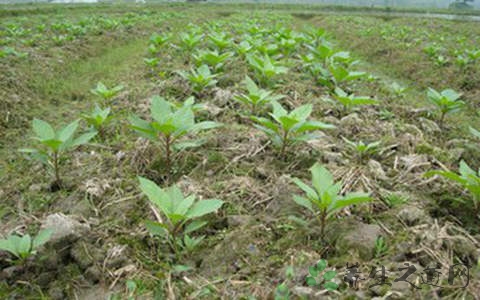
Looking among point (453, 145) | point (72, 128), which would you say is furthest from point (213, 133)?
point (453, 145)

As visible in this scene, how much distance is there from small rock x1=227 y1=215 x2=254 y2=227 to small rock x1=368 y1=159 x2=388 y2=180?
3.06ft

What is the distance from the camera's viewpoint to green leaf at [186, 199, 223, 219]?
5.70 feet

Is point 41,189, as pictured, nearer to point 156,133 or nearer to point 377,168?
point 156,133

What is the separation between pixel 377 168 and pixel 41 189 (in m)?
2.28

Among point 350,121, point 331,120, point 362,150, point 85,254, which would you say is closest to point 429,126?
point 350,121

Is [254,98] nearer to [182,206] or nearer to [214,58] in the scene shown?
[182,206]

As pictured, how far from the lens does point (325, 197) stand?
1.71m

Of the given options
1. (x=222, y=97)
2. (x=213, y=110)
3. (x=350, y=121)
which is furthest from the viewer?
(x=222, y=97)

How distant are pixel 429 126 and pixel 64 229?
3297mm

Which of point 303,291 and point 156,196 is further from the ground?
point 156,196

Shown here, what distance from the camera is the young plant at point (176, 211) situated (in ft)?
5.68

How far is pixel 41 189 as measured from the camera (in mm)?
2492

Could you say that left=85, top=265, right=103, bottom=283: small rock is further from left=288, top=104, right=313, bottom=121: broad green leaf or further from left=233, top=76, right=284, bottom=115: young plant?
left=233, top=76, right=284, bottom=115: young plant

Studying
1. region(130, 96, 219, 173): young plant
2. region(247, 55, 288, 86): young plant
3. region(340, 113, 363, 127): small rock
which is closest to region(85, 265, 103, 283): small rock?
region(130, 96, 219, 173): young plant
